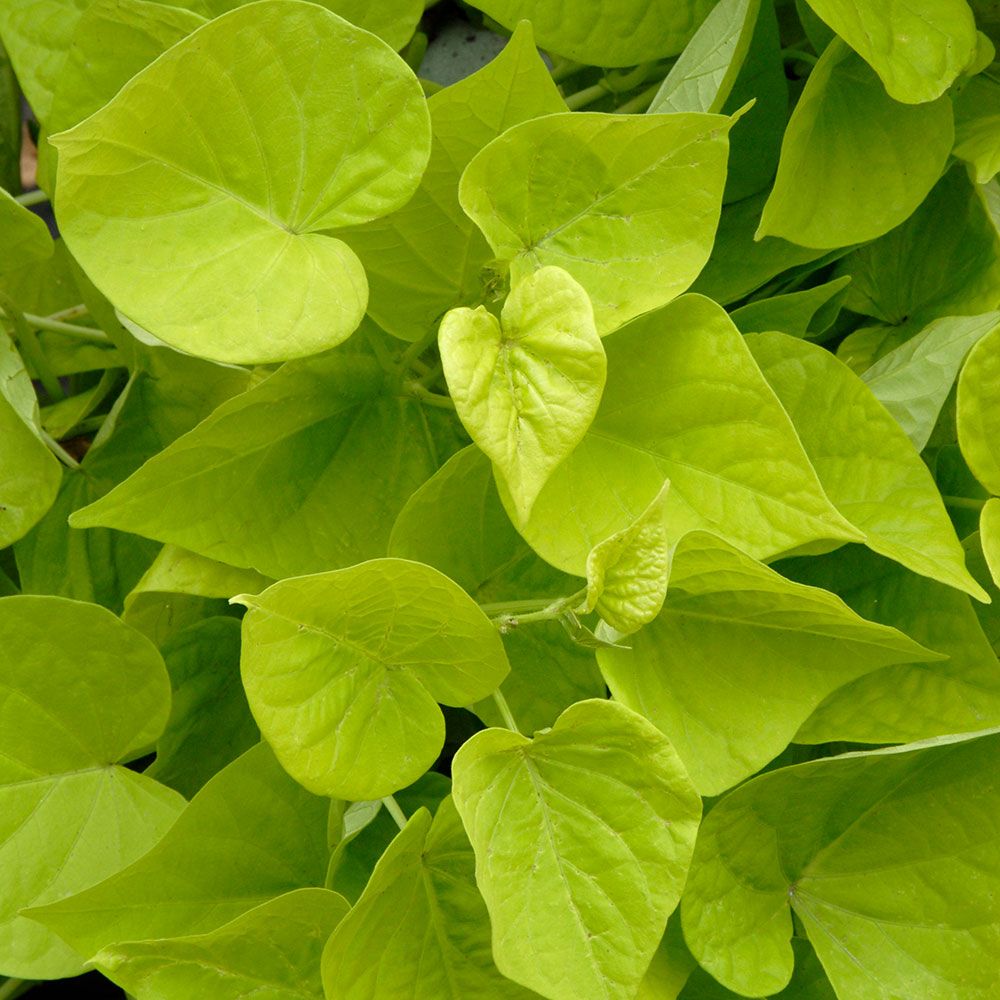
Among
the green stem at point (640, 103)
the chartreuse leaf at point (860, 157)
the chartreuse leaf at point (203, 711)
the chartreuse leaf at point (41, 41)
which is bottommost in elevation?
the chartreuse leaf at point (203, 711)

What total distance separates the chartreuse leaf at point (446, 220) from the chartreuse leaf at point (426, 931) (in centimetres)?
17

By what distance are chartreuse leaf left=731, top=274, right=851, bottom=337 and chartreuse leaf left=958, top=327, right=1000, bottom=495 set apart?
7 centimetres

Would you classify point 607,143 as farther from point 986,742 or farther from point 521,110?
point 986,742

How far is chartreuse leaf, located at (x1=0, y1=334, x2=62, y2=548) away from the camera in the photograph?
1.39ft

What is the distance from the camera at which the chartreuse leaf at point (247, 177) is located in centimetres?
32

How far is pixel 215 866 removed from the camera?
15.7 inches

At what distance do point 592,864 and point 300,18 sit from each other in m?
0.26

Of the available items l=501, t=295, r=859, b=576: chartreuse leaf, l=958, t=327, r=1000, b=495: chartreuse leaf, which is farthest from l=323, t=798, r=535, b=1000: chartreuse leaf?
l=958, t=327, r=1000, b=495: chartreuse leaf

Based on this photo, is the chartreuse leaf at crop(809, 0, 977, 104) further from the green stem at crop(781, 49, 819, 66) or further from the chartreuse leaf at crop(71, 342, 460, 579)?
the chartreuse leaf at crop(71, 342, 460, 579)

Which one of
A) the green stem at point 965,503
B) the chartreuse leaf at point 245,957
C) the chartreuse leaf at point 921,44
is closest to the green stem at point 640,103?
the chartreuse leaf at point 921,44

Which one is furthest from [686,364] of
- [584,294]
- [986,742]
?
[986,742]

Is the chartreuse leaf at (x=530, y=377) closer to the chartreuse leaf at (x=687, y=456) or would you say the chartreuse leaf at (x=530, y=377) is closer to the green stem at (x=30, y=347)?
the chartreuse leaf at (x=687, y=456)

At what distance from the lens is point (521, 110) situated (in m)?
0.37

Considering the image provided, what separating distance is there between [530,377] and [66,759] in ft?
0.84
